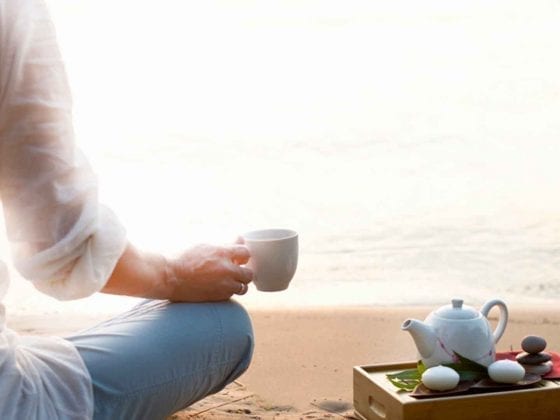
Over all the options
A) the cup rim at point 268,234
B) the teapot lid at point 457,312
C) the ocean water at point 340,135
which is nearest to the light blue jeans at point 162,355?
the cup rim at point 268,234

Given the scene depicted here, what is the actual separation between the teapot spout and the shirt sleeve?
0.66 metres

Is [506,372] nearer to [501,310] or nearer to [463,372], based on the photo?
[463,372]

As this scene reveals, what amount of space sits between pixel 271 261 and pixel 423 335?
0.34 metres

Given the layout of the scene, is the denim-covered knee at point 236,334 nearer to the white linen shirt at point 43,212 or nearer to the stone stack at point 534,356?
the white linen shirt at point 43,212

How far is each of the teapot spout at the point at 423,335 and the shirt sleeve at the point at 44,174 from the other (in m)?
0.66

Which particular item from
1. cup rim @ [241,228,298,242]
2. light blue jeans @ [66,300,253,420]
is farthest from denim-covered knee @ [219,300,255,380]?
cup rim @ [241,228,298,242]

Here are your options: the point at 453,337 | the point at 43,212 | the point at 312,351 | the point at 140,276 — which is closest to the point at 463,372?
the point at 453,337

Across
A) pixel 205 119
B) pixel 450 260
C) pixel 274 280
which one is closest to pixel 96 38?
pixel 205 119

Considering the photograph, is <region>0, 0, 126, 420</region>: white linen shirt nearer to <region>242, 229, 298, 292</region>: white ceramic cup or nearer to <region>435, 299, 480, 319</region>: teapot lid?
<region>242, 229, 298, 292</region>: white ceramic cup

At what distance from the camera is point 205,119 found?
676 centimetres

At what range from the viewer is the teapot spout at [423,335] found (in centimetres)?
187

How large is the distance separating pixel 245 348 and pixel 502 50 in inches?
255

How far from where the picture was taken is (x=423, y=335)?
1.88m

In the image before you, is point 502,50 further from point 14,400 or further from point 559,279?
point 14,400
